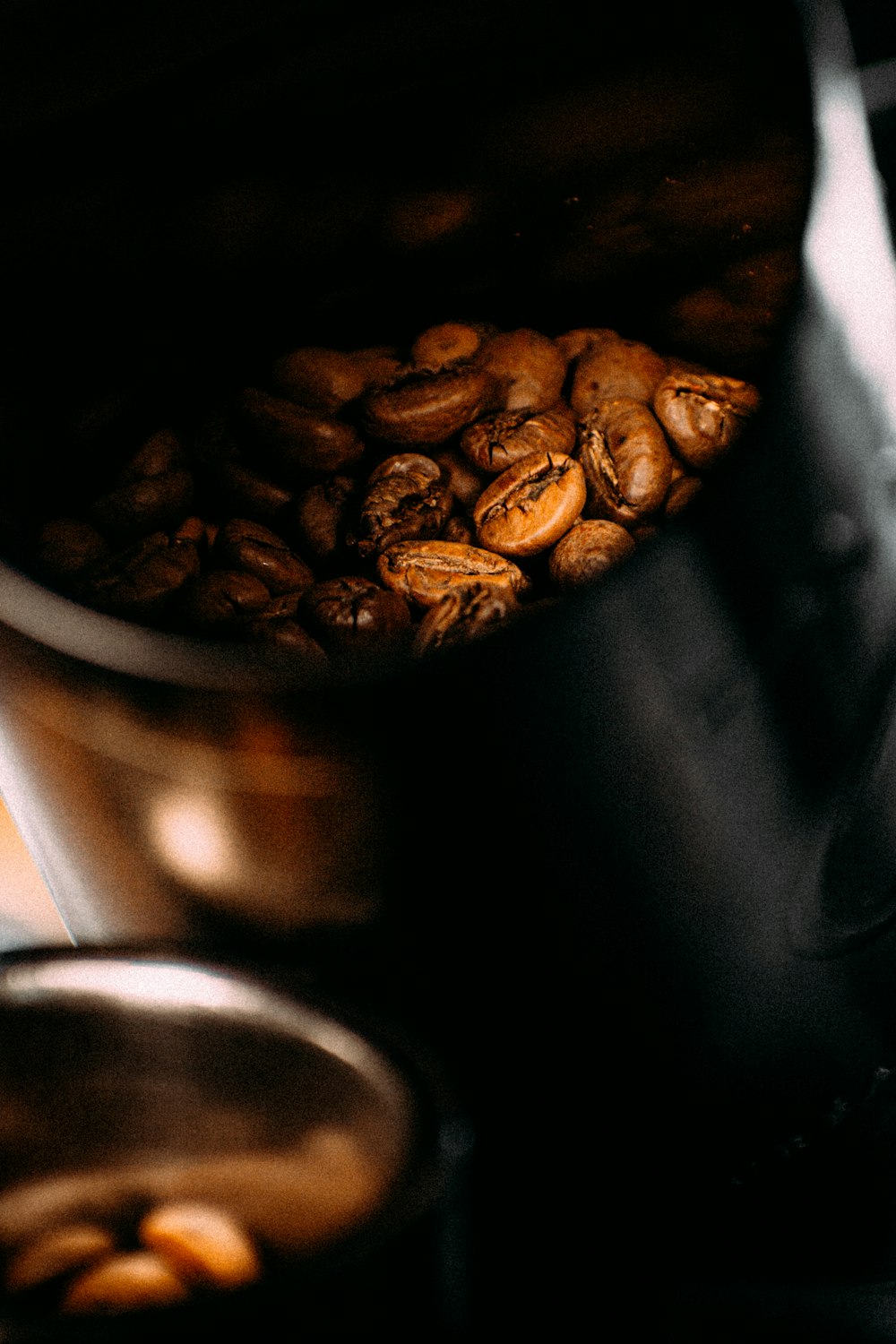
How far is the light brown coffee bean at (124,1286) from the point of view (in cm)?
52

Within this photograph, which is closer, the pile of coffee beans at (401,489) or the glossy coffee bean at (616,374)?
the pile of coffee beans at (401,489)

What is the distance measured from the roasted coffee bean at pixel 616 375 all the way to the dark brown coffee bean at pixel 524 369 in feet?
0.06

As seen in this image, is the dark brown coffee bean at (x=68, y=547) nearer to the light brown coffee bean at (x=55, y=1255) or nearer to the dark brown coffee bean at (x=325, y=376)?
the dark brown coffee bean at (x=325, y=376)

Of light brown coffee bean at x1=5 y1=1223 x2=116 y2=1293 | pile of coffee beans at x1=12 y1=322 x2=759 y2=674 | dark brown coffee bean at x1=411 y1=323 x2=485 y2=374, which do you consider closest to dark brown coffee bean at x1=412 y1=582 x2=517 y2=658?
pile of coffee beans at x1=12 y1=322 x2=759 y2=674

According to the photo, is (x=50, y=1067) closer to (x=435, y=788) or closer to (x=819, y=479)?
(x=435, y=788)

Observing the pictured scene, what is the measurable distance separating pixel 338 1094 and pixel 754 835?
22 centimetres

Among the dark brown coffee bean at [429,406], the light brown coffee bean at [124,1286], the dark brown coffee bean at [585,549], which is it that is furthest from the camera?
the dark brown coffee bean at [429,406]

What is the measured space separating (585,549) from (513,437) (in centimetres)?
13

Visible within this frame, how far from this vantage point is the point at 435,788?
19.1 inches

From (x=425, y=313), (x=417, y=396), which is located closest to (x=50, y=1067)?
(x=417, y=396)

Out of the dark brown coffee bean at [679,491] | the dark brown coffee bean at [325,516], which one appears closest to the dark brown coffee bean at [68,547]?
the dark brown coffee bean at [325,516]

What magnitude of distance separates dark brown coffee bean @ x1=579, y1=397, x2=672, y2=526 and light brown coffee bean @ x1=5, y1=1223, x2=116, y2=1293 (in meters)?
0.47

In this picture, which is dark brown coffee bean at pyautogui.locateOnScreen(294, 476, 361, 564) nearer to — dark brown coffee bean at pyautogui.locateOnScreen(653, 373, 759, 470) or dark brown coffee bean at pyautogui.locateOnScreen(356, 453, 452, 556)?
dark brown coffee bean at pyautogui.locateOnScreen(356, 453, 452, 556)

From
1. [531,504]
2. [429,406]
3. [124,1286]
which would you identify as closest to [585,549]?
[531,504]
